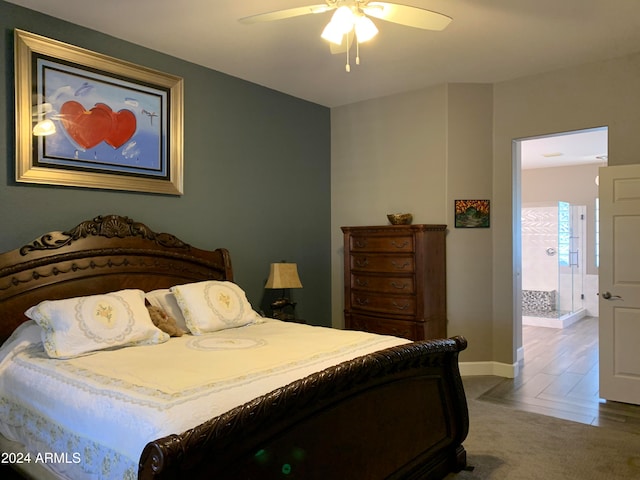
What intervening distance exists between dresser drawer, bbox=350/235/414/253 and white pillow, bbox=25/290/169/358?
219cm

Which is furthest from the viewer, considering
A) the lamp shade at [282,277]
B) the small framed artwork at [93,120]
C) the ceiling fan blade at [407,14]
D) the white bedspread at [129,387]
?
the lamp shade at [282,277]

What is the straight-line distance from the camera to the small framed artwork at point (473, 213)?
445cm

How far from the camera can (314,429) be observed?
1765mm

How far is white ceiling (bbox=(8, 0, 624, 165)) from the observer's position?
9.70ft

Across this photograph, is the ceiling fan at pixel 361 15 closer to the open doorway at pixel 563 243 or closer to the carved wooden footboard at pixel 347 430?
the carved wooden footboard at pixel 347 430

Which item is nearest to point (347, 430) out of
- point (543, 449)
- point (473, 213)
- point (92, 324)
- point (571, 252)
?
point (92, 324)

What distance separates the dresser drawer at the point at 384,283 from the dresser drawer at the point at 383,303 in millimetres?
49

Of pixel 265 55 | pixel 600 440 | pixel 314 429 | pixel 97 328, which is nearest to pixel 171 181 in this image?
pixel 265 55

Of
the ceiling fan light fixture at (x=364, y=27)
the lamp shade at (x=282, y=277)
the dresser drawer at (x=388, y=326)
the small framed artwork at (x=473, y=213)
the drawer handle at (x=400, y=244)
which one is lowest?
the dresser drawer at (x=388, y=326)

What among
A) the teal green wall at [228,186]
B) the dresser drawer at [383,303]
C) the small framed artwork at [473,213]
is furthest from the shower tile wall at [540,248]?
the dresser drawer at [383,303]

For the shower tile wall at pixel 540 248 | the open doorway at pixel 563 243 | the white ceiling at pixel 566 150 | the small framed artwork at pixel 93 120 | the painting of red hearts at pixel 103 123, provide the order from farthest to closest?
the shower tile wall at pixel 540 248 → the open doorway at pixel 563 243 → the white ceiling at pixel 566 150 → the painting of red hearts at pixel 103 123 → the small framed artwork at pixel 93 120

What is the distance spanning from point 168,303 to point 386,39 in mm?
2477

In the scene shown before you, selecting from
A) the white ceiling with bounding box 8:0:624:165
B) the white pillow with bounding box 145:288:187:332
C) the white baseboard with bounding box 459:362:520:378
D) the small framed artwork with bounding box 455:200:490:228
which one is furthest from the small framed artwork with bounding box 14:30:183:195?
the white baseboard with bounding box 459:362:520:378

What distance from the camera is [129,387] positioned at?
188 centimetres
